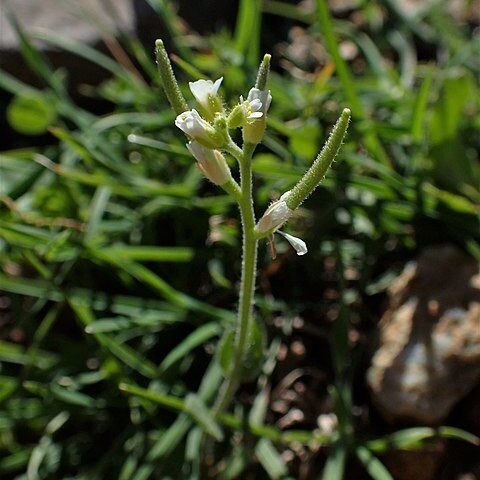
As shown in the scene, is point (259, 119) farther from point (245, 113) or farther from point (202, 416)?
point (202, 416)

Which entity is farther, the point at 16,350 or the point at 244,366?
the point at 16,350

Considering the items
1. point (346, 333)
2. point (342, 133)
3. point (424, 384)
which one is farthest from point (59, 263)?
point (342, 133)

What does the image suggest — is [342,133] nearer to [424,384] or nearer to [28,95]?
[424,384]

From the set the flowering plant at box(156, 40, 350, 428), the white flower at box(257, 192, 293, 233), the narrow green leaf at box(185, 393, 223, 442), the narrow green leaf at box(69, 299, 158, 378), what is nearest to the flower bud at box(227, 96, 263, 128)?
the flowering plant at box(156, 40, 350, 428)

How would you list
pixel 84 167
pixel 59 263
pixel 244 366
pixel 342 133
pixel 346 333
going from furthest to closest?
pixel 84 167
pixel 59 263
pixel 346 333
pixel 244 366
pixel 342 133

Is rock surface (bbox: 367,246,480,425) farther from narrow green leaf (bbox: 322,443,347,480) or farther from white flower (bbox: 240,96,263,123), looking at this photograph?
white flower (bbox: 240,96,263,123)

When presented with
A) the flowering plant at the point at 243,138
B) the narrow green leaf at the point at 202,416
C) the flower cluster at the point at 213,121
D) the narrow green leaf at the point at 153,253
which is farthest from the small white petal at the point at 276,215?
the narrow green leaf at the point at 153,253
